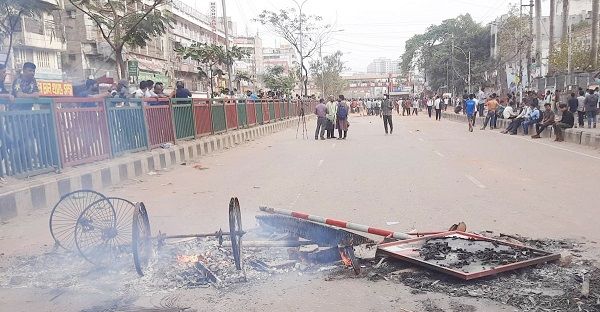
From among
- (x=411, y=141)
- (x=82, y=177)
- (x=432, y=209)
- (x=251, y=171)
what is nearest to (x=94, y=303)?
(x=432, y=209)

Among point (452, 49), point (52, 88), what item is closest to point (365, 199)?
point (52, 88)

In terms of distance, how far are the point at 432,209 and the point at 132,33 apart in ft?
39.0

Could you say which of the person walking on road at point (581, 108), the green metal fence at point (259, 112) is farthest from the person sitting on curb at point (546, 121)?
the green metal fence at point (259, 112)

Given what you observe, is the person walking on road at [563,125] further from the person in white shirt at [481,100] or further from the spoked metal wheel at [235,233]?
the spoked metal wheel at [235,233]

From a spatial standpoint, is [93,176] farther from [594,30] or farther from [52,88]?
[594,30]

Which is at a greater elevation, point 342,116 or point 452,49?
point 452,49

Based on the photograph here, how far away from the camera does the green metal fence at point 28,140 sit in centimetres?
679

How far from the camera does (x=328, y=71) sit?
7938 cm

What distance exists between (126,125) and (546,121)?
14232 mm

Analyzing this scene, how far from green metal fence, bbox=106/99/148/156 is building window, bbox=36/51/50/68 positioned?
20815 millimetres

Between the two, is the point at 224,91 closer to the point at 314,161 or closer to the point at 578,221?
the point at 314,161

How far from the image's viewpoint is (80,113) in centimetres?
858

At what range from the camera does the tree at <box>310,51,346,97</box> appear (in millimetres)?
77188

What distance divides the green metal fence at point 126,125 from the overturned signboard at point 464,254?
7.06 meters
